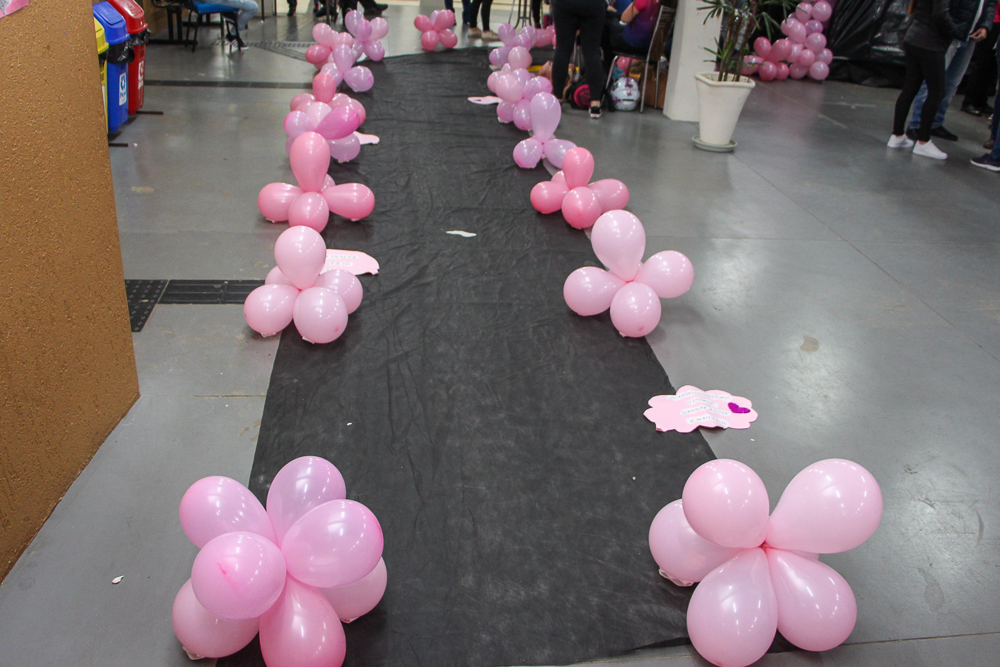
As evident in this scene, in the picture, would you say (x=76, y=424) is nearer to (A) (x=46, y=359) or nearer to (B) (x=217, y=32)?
(A) (x=46, y=359)

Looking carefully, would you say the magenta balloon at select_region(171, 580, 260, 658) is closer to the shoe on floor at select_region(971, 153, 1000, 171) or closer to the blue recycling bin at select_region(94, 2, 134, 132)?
the blue recycling bin at select_region(94, 2, 134, 132)

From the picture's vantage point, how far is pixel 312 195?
367 cm

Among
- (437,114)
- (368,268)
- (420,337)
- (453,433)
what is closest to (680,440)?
(453,433)

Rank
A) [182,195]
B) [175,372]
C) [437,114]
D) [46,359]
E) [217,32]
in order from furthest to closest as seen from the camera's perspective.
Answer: [217,32], [437,114], [182,195], [175,372], [46,359]

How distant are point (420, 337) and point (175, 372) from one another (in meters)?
0.91

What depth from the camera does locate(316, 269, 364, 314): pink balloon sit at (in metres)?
2.88

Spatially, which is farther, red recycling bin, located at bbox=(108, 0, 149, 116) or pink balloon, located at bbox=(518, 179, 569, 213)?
red recycling bin, located at bbox=(108, 0, 149, 116)

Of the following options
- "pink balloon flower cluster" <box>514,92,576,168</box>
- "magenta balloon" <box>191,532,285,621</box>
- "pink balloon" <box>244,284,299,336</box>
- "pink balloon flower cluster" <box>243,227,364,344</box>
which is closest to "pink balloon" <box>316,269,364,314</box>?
"pink balloon flower cluster" <box>243,227,364,344</box>

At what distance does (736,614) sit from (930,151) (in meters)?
5.49

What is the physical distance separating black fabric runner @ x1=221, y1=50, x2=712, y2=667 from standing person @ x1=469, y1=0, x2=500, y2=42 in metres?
6.90

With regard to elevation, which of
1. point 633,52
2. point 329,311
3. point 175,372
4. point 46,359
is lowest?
point 175,372

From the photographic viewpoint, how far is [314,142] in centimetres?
352

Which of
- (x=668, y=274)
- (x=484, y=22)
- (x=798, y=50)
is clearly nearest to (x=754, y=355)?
(x=668, y=274)

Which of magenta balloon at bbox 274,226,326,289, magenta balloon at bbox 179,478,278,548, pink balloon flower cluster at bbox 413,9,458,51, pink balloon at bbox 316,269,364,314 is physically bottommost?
pink balloon at bbox 316,269,364,314
